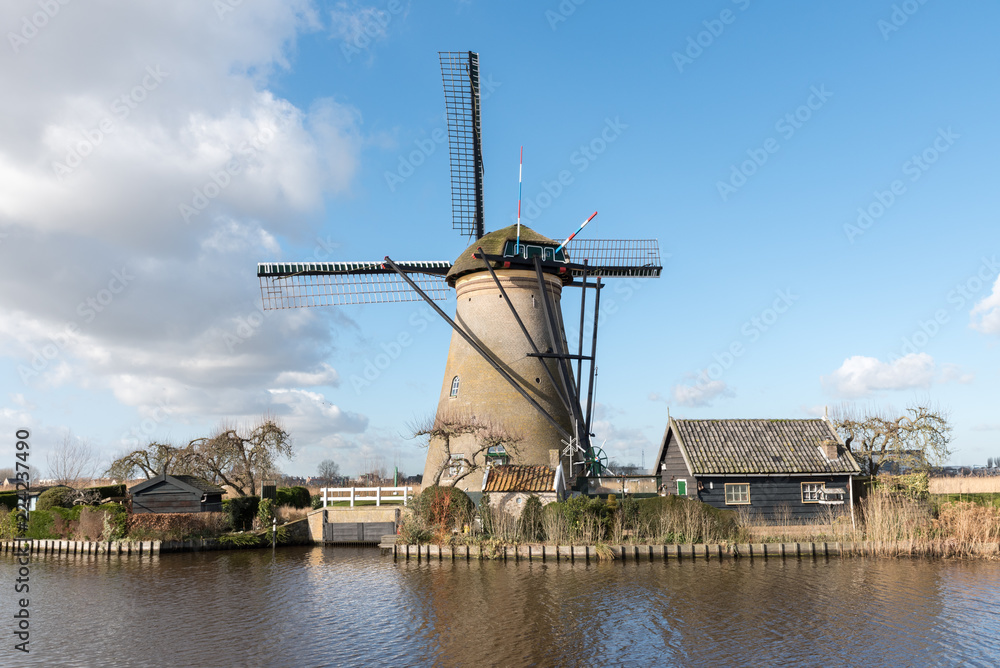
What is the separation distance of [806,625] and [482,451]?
42.7ft

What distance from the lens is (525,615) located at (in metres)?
11.4

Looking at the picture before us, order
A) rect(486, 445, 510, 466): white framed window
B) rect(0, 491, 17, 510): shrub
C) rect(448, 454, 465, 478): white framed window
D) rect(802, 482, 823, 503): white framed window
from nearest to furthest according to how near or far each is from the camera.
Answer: rect(802, 482, 823, 503): white framed window < rect(448, 454, 465, 478): white framed window < rect(486, 445, 510, 466): white framed window < rect(0, 491, 17, 510): shrub

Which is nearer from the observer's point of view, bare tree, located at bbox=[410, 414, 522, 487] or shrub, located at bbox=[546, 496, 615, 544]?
shrub, located at bbox=[546, 496, 615, 544]

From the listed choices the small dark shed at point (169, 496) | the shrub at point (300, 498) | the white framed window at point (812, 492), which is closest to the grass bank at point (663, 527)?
the white framed window at point (812, 492)

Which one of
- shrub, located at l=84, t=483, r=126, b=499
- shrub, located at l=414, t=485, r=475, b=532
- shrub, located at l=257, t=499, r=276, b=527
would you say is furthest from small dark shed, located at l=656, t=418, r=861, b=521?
shrub, located at l=84, t=483, r=126, b=499

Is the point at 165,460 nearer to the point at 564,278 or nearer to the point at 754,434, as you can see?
the point at 564,278

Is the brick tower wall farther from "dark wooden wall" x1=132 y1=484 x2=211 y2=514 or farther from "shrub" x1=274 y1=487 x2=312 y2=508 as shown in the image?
"shrub" x1=274 y1=487 x2=312 y2=508

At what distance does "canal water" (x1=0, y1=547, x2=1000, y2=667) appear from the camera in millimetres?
9477

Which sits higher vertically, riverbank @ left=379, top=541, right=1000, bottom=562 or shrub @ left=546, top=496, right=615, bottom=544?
shrub @ left=546, top=496, right=615, bottom=544

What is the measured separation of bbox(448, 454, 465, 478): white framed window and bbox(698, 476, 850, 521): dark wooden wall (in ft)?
23.8

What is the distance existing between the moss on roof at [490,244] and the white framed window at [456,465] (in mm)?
6518

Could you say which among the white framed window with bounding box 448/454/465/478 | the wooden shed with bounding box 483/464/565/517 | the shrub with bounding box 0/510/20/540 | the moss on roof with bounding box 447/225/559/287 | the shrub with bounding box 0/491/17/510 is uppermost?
the moss on roof with bounding box 447/225/559/287

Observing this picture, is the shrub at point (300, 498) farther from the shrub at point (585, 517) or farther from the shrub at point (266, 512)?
the shrub at point (585, 517)

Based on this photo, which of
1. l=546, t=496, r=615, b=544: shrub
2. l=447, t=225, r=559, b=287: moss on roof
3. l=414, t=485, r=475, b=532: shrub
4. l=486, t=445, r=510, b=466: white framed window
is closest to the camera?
l=546, t=496, r=615, b=544: shrub
